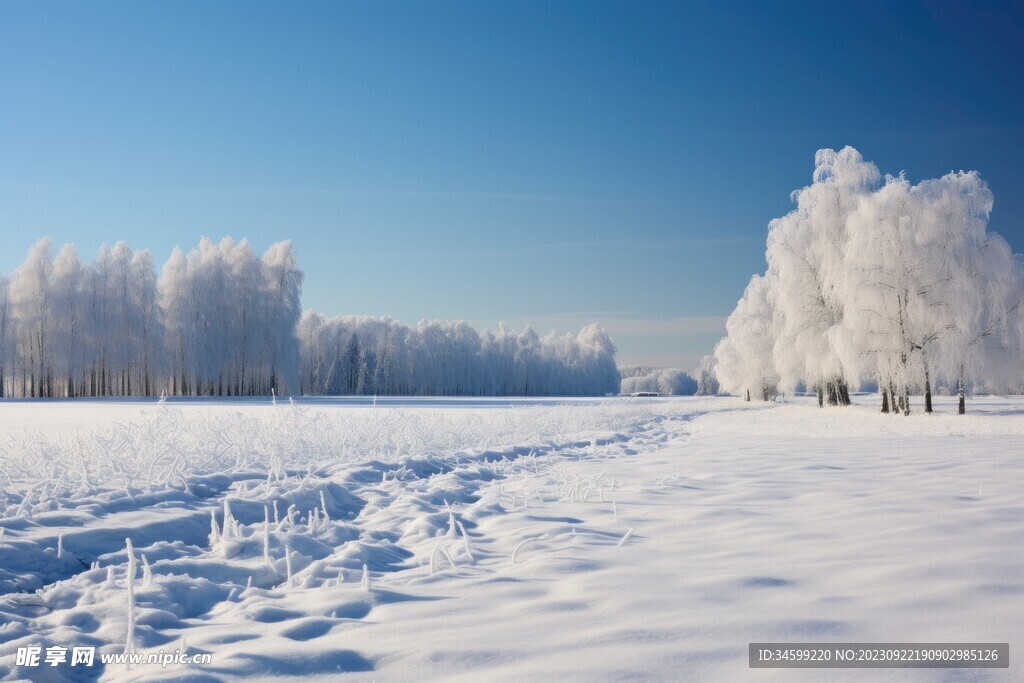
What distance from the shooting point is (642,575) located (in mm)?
3672

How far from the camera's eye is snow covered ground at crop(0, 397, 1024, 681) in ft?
8.81

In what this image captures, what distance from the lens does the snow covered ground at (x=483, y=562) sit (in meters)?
2.69

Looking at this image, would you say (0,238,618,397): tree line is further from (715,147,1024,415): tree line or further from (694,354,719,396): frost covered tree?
(694,354,719,396): frost covered tree

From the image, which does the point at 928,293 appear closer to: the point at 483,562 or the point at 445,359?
the point at 483,562

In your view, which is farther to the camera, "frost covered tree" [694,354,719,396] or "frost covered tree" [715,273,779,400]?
"frost covered tree" [694,354,719,396]

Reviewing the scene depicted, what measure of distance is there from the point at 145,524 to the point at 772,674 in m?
4.72

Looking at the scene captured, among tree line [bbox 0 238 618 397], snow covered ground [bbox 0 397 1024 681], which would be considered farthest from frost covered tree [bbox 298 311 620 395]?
snow covered ground [bbox 0 397 1024 681]

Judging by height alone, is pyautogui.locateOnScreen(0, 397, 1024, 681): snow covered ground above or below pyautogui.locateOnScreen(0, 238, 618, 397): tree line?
below

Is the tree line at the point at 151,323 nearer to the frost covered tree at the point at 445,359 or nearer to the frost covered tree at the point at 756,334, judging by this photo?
the frost covered tree at the point at 445,359

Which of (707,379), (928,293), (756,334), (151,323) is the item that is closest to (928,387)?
(928,293)

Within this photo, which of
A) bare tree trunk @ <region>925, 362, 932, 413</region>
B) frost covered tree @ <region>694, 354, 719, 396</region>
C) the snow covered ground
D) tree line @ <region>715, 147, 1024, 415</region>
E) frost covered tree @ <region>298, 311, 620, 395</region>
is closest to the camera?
the snow covered ground

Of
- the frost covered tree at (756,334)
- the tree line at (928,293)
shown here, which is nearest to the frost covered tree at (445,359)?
the frost covered tree at (756,334)

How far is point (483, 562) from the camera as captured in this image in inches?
165

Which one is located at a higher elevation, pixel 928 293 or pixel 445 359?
pixel 928 293
